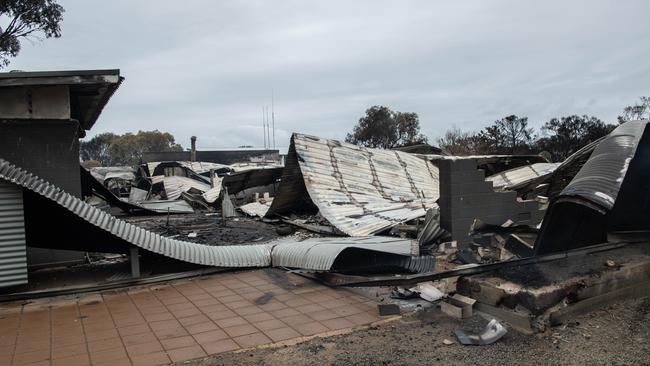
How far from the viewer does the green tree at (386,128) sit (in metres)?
39.9

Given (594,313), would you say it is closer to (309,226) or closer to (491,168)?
(309,226)

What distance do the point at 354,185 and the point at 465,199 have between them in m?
3.88

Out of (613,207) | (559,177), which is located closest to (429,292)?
(613,207)

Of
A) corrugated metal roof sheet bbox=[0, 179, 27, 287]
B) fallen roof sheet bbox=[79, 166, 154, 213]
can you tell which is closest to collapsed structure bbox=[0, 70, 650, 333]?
corrugated metal roof sheet bbox=[0, 179, 27, 287]

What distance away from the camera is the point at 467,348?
3.68 metres

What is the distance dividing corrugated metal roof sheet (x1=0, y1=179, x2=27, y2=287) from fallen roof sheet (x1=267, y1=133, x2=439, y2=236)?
4.86 m

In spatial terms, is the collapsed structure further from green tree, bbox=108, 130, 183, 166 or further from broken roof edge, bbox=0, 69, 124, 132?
green tree, bbox=108, 130, 183, 166

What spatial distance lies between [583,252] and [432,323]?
7.16 feet

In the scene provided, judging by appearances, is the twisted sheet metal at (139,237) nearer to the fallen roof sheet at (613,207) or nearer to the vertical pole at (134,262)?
the vertical pole at (134,262)

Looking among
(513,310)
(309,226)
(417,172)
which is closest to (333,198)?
(309,226)

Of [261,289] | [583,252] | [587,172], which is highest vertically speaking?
[587,172]

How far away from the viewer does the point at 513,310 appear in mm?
4129

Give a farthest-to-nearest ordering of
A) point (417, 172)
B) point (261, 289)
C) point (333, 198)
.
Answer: point (417, 172) < point (333, 198) < point (261, 289)

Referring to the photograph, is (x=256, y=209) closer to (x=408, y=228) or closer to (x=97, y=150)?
(x=408, y=228)
